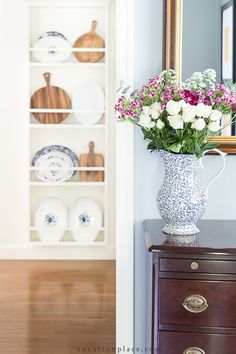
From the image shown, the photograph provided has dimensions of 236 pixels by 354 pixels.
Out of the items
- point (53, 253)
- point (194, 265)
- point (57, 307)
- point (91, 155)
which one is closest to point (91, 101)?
point (91, 155)

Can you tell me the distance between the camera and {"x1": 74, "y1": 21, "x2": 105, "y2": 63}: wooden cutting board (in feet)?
16.7

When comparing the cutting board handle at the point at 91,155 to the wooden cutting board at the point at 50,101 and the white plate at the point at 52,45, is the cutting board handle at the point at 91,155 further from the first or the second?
the white plate at the point at 52,45

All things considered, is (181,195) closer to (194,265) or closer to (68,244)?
(194,265)

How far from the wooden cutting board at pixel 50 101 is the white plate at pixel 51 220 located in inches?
29.2

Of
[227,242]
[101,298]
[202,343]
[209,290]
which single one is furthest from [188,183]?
[101,298]

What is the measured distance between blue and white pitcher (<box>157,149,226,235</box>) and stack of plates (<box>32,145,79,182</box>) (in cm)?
312

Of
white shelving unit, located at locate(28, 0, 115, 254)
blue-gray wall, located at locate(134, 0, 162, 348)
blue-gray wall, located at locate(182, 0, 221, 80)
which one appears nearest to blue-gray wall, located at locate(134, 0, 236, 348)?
blue-gray wall, located at locate(134, 0, 162, 348)

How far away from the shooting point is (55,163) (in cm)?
514

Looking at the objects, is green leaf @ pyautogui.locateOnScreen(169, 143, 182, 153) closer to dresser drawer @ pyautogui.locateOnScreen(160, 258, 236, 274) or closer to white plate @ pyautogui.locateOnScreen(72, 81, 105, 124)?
dresser drawer @ pyautogui.locateOnScreen(160, 258, 236, 274)

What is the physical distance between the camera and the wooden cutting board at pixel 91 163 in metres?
5.16

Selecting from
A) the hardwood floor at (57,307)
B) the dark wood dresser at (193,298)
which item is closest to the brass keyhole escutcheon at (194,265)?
the dark wood dresser at (193,298)

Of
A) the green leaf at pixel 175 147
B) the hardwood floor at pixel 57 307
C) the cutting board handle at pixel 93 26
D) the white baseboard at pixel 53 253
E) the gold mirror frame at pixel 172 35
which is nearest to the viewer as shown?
the green leaf at pixel 175 147

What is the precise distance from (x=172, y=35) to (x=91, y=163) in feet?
9.59

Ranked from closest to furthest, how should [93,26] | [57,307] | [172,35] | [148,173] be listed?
[172,35] → [148,173] → [57,307] → [93,26]
